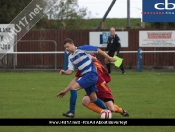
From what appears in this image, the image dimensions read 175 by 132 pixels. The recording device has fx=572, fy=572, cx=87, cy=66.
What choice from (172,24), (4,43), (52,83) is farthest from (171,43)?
(52,83)

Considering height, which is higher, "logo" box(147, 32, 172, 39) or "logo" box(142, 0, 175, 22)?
"logo" box(142, 0, 175, 22)

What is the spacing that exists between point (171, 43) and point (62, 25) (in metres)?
9.60

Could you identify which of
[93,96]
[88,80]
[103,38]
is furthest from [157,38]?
[88,80]

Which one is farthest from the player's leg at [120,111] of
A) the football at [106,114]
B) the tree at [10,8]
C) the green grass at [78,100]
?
the tree at [10,8]

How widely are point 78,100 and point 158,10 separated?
57.0ft

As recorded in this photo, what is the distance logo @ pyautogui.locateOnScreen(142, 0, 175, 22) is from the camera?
3178 centimetres

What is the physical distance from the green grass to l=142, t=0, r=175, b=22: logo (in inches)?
356

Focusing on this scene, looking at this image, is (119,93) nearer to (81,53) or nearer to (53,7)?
(81,53)

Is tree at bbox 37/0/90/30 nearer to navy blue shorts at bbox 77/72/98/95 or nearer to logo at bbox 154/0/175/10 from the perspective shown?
logo at bbox 154/0/175/10

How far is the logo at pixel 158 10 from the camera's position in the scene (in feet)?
104

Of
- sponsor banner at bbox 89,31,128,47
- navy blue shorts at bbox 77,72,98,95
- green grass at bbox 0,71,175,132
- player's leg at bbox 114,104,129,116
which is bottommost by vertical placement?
green grass at bbox 0,71,175,132

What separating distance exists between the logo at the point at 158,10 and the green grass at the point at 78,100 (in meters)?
9.05

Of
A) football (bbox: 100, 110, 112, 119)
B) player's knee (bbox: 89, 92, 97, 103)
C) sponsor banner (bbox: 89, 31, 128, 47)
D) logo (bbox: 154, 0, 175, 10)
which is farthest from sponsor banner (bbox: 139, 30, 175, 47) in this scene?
football (bbox: 100, 110, 112, 119)

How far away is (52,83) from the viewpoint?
70.3 ft
